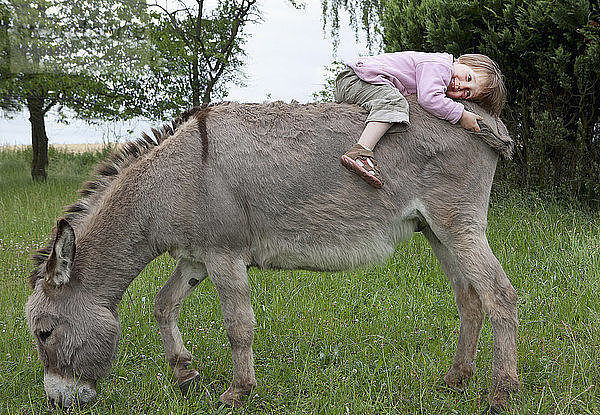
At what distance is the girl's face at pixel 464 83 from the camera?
10.5ft

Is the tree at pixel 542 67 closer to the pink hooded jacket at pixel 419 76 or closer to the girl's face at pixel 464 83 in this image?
the girl's face at pixel 464 83

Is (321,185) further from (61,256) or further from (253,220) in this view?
(61,256)

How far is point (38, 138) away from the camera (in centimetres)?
1315

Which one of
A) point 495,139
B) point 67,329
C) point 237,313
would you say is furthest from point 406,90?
point 67,329

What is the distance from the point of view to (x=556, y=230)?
5.66 metres

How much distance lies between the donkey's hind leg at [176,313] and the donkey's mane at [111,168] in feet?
2.25

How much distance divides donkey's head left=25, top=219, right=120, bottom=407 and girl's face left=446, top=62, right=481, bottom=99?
245 centimetres

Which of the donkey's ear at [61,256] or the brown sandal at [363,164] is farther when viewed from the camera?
the brown sandal at [363,164]

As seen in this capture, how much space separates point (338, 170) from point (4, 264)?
173 inches

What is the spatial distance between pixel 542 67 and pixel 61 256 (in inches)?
217

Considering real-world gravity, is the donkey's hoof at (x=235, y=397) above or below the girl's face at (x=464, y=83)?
below

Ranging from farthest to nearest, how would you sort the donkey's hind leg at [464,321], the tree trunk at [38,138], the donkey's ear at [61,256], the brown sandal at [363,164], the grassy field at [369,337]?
the tree trunk at [38,138] < the donkey's hind leg at [464,321] < the grassy field at [369,337] < the brown sandal at [363,164] < the donkey's ear at [61,256]

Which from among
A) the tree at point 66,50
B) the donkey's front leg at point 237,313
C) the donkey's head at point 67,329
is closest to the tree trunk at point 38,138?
the tree at point 66,50

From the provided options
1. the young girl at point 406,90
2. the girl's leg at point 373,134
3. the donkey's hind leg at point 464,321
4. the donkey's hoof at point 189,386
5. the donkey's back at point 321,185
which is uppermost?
the young girl at point 406,90
